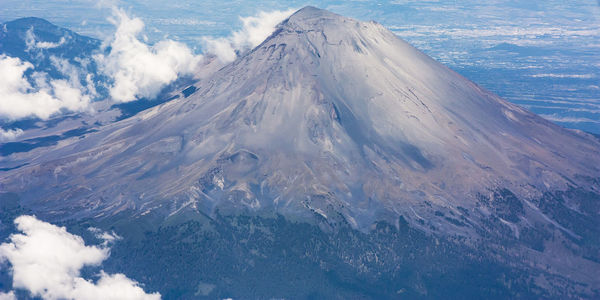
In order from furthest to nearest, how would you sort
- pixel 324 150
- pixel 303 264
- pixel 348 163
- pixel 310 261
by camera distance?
pixel 324 150 < pixel 348 163 < pixel 310 261 < pixel 303 264

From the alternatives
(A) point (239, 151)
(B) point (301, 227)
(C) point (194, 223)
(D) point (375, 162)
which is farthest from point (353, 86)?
(C) point (194, 223)

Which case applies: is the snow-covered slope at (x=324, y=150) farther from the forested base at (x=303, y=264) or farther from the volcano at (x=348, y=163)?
the forested base at (x=303, y=264)

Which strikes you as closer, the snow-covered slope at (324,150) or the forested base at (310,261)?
the forested base at (310,261)

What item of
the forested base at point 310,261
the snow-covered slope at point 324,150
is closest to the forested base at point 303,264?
the forested base at point 310,261

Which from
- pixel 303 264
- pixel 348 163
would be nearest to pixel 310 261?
pixel 303 264

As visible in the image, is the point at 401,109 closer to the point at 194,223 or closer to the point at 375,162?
the point at 375,162

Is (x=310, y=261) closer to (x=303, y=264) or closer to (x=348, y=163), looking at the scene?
(x=303, y=264)
